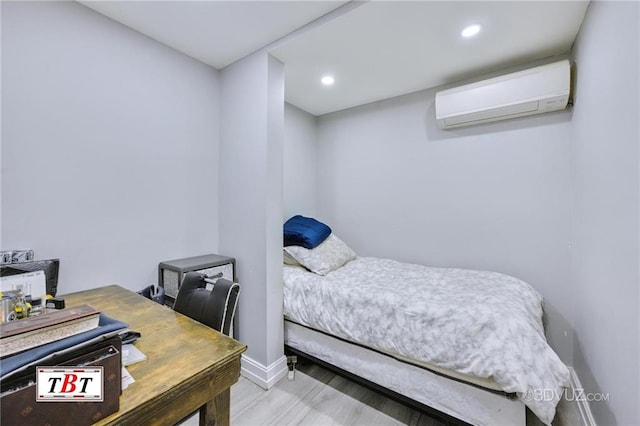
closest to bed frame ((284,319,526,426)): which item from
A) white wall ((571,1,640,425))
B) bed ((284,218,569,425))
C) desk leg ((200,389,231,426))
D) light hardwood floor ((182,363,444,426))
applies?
bed ((284,218,569,425))

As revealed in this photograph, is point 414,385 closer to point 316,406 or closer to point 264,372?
point 316,406

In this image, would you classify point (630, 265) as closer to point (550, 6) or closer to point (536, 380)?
point (536, 380)

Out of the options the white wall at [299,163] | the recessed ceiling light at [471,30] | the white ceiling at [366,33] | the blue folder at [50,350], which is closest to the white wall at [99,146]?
the white ceiling at [366,33]

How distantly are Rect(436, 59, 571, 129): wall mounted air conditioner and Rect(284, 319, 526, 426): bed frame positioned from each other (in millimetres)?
1996

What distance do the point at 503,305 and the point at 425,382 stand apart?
0.63 meters

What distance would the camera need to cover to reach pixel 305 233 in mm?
2475

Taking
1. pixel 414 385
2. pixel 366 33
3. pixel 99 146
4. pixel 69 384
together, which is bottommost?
pixel 414 385

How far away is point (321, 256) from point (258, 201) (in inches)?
29.3

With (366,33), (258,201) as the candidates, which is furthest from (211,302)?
(366,33)

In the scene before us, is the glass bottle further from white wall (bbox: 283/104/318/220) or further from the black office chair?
white wall (bbox: 283/104/318/220)

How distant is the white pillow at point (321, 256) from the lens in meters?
2.29

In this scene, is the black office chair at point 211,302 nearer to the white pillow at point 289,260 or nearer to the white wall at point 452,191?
the white pillow at point 289,260

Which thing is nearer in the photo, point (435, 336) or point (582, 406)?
point (435, 336)

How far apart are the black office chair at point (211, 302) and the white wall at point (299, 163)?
1.73m
